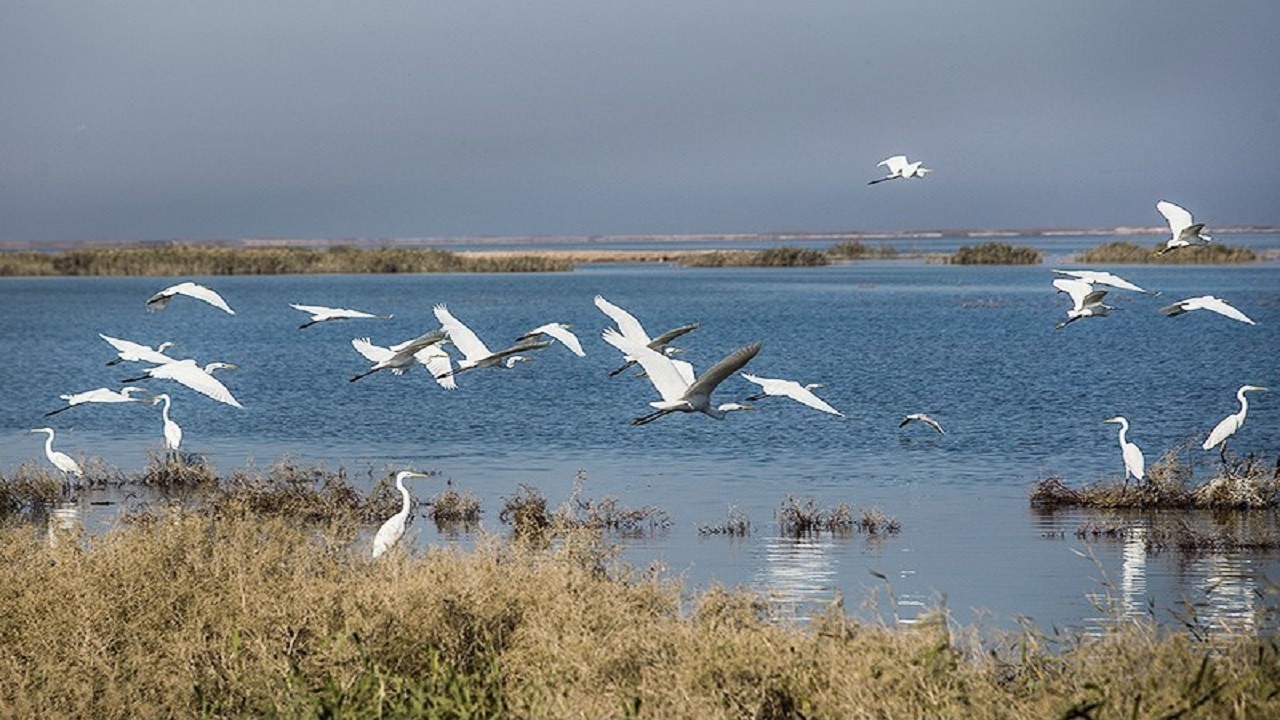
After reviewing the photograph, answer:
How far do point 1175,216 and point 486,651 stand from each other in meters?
10.2

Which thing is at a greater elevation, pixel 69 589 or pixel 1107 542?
pixel 69 589

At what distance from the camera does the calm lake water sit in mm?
12625

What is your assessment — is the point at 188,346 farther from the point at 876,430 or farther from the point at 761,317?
the point at 876,430

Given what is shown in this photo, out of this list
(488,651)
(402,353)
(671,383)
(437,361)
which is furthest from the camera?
(437,361)

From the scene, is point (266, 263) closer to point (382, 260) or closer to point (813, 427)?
point (382, 260)

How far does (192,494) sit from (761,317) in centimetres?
3528

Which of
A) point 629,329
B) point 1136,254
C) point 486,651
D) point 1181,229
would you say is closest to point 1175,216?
point 1181,229

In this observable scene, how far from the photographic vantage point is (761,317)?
166 feet

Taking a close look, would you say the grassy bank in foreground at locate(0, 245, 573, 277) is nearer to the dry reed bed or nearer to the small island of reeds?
the small island of reeds

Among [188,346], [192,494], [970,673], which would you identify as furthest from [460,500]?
[188,346]

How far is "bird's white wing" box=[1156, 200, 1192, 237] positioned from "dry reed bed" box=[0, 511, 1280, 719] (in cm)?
728

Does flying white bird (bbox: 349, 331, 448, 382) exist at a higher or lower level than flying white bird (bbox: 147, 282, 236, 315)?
lower

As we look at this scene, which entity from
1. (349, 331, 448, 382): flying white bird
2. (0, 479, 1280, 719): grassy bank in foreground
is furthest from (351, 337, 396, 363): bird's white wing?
(0, 479, 1280, 719): grassy bank in foreground

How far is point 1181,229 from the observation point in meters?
15.2
